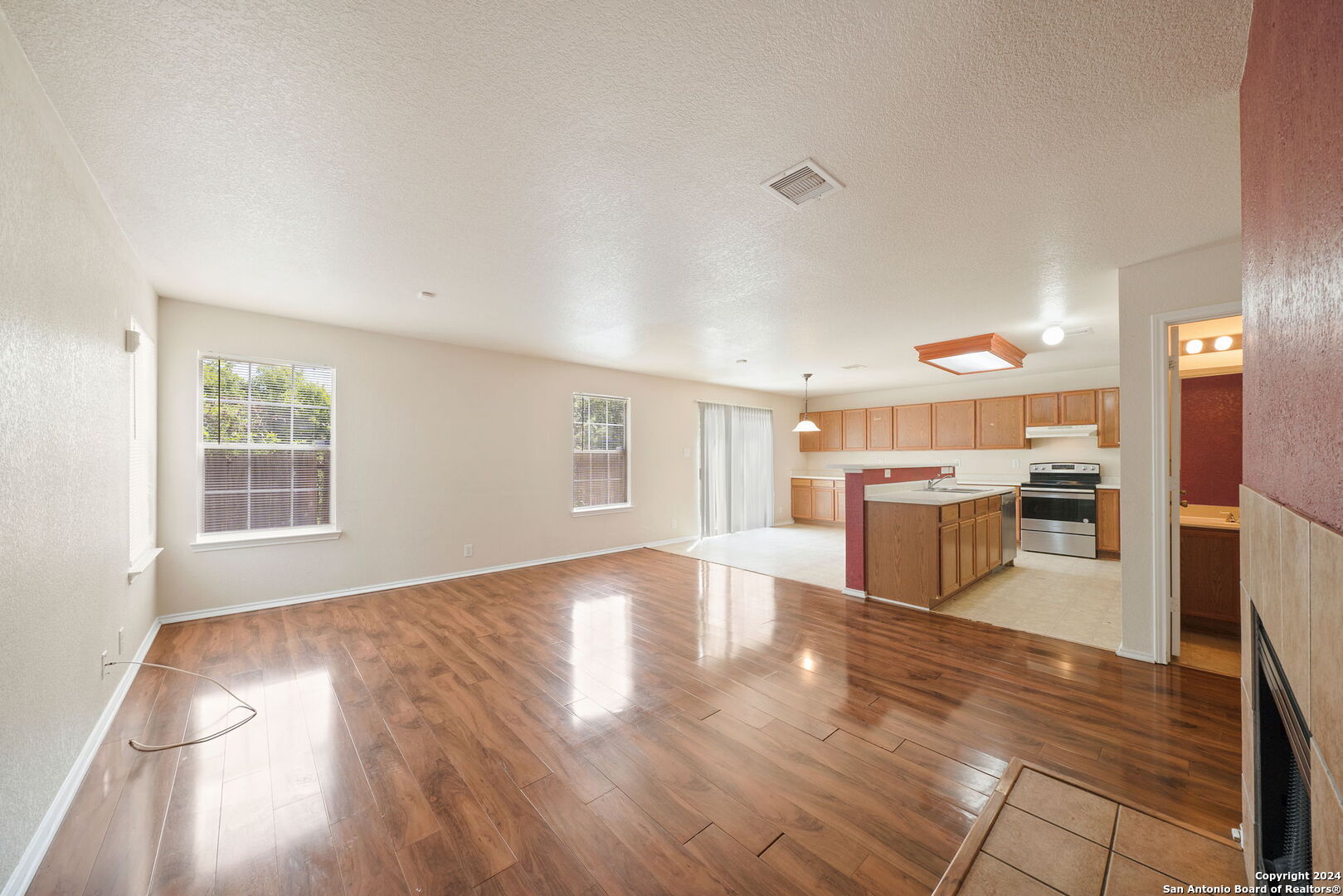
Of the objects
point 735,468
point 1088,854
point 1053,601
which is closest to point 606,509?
point 735,468

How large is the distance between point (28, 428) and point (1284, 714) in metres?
3.33

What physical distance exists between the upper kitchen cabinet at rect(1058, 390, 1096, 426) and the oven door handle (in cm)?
102

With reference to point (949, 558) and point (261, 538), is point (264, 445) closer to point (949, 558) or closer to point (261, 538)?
point (261, 538)

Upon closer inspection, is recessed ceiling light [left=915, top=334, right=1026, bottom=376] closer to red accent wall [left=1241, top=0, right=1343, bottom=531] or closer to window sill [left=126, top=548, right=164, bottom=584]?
red accent wall [left=1241, top=0, right=1343, bottom=531]

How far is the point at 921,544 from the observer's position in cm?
407

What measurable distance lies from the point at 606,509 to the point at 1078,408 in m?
6.26

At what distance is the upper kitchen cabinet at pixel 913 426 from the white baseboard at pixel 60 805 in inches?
348

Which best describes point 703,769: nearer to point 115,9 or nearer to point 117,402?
point 115,9

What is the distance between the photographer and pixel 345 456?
4.52 metres

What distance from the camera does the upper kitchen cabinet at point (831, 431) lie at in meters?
9.16

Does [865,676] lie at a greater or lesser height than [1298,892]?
lesser

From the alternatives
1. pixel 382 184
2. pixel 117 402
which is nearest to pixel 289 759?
pixel 117 402

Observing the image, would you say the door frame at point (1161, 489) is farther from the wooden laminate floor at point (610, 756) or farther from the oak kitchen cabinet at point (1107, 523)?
the oak kitchen cabinet at point (1107, 523)

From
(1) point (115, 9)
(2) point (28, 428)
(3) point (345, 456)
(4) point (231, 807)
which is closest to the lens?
(1) point (115, 9)
